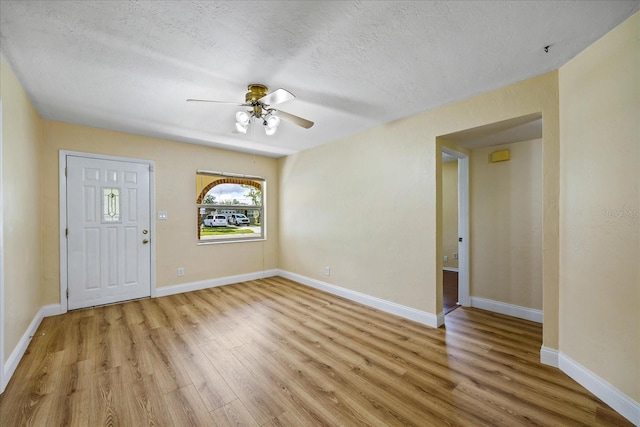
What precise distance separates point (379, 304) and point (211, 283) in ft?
9.24

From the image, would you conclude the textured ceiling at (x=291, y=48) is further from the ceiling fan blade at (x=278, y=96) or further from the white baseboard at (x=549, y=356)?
the white baseboard at (x=549, y=356)

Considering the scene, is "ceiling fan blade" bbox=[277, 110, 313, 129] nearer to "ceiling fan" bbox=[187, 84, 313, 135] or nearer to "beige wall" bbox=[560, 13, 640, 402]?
"ceiling fan" bbox=[187, 84, 313, 135]

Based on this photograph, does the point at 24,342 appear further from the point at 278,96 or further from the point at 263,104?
the point at 278,96

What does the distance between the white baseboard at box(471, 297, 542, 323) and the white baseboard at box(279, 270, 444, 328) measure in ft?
2.96

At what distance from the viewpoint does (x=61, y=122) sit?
3361 millimetres

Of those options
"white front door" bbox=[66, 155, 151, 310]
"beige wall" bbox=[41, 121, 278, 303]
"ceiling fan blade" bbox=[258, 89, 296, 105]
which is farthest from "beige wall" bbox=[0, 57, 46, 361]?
"ceiling fan blade" bbox=[258, 89, 296, 105]

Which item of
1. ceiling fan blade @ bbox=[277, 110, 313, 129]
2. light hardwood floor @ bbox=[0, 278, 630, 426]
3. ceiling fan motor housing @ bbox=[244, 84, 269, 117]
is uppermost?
ceiling fan motor housing @ bbox=[244, 84, 269, 117]

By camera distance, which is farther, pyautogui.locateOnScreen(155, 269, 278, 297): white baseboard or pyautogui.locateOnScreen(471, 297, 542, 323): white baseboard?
pyautogui.locateOnScreen(155, 269, 278, 297): white baseboard

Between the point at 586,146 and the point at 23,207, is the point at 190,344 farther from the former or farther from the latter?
the point at 586,146

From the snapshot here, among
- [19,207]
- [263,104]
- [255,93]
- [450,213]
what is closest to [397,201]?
[263,104]

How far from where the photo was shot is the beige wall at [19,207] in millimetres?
2020

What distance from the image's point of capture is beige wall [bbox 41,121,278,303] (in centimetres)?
332

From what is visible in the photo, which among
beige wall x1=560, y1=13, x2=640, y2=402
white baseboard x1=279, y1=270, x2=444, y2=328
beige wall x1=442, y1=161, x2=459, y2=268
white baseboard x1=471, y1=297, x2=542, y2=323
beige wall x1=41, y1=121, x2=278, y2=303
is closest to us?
beige wall x1=560, y1=13, x2=640, y2=402

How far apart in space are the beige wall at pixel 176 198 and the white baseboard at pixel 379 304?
45.0 inches
